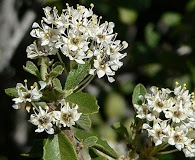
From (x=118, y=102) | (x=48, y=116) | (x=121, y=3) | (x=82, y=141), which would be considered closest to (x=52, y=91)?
(x=48, y=116)

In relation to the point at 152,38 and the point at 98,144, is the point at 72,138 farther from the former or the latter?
the point at 152,38

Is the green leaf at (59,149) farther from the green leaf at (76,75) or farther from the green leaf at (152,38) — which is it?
the green leaf at (152,38)

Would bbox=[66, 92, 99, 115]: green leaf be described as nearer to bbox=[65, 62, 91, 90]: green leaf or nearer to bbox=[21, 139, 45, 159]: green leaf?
bbox=[65, 62, 91, 90]: green leaf

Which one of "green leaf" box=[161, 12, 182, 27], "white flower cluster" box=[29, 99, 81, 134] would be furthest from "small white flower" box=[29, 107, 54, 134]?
"green leaf" box=[161, 12, 182, 27]

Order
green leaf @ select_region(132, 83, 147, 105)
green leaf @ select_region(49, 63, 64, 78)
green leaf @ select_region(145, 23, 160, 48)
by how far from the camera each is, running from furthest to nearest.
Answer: green leaf @ select_region(145, 23, 160, 48), green leaf @ select_region(132, 83, 147, 105), green leaf @ select_region(49, 63, 64, 78)

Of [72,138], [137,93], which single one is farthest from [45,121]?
[137,93]

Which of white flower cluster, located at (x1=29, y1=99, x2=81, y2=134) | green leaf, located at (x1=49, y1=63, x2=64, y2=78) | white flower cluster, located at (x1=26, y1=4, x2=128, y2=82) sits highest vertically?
white flower cluster, located at (x1=26, y1=4, x2=128, y2=82)

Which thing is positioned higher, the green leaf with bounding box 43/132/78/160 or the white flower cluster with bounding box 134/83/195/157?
the white flower cluster with bounding box 134/83/195/157
